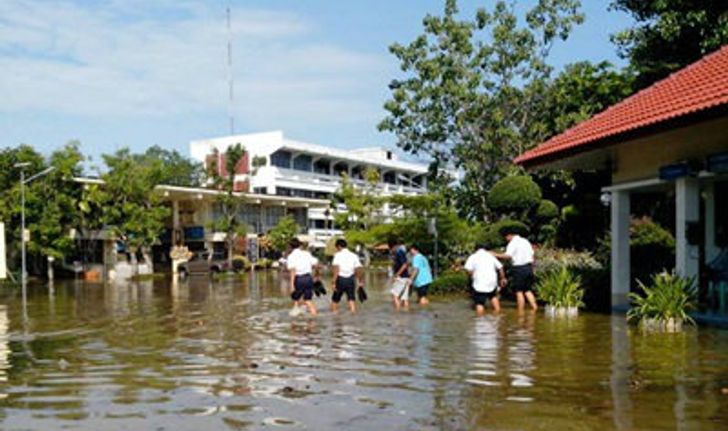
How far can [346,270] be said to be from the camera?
54.4ft

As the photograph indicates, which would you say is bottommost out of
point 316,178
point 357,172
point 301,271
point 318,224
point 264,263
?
point 264,263

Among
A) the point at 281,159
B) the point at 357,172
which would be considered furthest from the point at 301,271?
the point at 357,172

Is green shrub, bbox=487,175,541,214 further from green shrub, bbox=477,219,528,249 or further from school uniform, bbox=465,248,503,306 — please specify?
school uniform, bbox=465,248,503,306

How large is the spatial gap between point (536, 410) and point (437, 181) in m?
23.6

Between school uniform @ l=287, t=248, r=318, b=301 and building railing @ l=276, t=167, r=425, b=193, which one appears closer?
school uniform @ l=287, t=248, r=318, b=301

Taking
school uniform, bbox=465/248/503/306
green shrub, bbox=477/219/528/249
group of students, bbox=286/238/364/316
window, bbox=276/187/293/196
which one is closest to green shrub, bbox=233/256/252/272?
window, bbox=276/187/293/196

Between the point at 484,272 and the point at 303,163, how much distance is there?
210 ft

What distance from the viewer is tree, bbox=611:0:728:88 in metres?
20.3

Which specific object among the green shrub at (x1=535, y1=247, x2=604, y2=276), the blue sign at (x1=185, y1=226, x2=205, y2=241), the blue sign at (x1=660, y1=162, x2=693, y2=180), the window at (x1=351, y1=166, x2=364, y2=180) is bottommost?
the green shrub at (x1=535, y1=247, x2=604, y2=276)

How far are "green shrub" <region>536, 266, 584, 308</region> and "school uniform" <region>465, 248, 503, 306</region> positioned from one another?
965 millimetres

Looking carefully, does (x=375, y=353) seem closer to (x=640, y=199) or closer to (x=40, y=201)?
(x=640, y=199)

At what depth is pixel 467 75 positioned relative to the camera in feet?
90.3

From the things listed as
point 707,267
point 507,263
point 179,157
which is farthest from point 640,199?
point 179,157

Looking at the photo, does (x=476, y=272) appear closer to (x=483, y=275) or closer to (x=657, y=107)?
(x=483, y=275)
